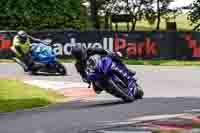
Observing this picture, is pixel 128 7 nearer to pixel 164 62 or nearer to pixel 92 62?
pixel 164 62

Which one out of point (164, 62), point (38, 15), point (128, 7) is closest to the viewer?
point (164, 62)

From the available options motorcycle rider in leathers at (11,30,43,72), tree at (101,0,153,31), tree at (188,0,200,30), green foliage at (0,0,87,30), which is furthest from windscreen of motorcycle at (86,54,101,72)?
tree at (101,0,153,31)

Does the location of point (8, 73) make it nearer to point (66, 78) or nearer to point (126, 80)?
point (66, 78)

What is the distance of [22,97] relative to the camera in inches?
606

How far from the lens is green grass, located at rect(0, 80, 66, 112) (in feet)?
46.2

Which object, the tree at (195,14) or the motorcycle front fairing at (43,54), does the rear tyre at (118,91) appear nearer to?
the motorcycle front fairing at (43,54)

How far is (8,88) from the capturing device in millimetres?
17234

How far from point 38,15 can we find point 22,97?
1304 inches

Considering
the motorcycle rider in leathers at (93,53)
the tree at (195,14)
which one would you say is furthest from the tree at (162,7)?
the motorcycle rider in leathers at (93,53)

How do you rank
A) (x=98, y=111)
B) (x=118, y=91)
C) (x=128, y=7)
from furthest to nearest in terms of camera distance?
(x=128, y=7)
(x=118, y=91)
(x=98, y=111)

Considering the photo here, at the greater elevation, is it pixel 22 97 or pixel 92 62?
pixel 92 62

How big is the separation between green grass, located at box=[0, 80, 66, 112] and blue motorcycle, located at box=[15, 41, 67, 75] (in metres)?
5.37

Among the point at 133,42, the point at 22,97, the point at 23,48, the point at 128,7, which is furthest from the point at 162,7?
the point at 22,97

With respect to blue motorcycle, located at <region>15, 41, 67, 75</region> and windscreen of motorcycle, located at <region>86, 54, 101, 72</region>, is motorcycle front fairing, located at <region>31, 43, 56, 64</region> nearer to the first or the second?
blue motorcycle, located at <region>15, 41, 67, 75</region>
